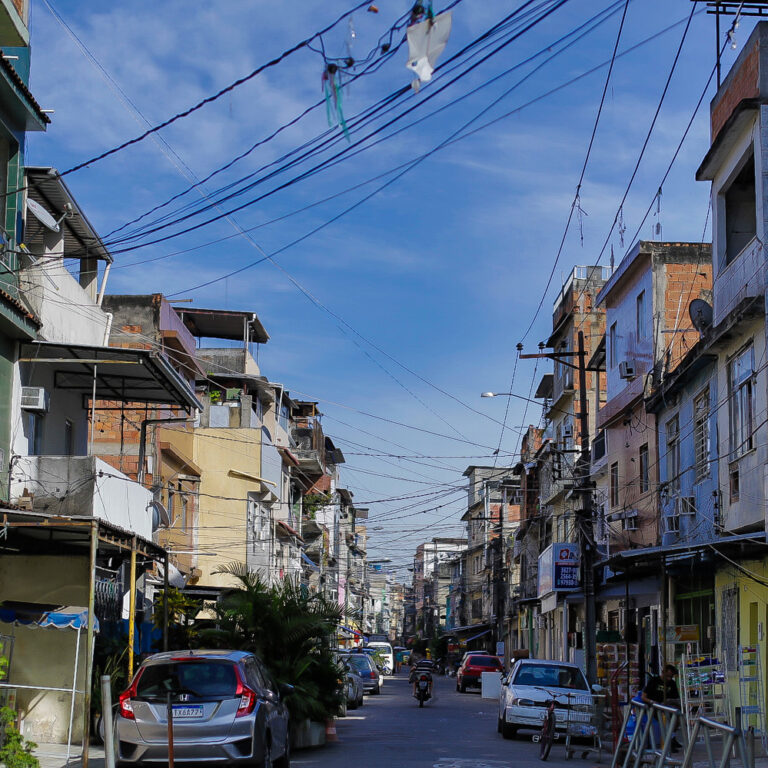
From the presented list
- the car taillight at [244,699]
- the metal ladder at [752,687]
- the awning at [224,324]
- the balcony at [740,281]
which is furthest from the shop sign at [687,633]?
the awning at [224,324]

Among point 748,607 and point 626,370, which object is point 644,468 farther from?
point 748,607

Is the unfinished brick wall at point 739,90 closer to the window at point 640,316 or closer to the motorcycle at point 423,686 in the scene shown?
the window at point 640,316

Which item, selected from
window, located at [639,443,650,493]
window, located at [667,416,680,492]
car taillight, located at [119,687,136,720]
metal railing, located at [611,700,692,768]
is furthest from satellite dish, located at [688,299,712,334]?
car taillight, located at [119,687,136,720]

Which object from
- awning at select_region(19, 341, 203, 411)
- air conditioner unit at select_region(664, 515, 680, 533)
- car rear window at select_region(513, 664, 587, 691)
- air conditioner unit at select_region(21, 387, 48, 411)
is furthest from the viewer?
air conditioner unit at select_region(664, 515, 680, 533)

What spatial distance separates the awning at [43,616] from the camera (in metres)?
16.5

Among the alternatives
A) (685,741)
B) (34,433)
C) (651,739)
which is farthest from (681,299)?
(685,741)

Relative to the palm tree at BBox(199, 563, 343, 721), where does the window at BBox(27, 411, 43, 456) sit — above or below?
above

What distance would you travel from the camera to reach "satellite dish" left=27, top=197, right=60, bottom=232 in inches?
771

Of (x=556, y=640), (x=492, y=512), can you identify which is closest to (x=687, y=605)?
(x=556, y=640)

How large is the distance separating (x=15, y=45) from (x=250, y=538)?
25.9 metres

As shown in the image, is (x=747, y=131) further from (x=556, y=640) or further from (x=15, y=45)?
(x=556, y=640)

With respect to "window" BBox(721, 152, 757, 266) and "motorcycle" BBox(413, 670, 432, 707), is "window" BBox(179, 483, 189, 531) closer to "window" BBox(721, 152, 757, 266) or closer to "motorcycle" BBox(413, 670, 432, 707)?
"motorcycle" BBox(413, 670, 432, 707)

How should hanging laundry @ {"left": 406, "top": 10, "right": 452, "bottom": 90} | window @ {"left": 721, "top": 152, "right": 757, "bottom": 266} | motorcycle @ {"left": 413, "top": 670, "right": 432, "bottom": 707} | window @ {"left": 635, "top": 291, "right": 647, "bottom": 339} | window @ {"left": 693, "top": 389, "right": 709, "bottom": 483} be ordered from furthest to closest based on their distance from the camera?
motorcycle @ {"left": 413, "top": 670, "right": 432, "bottom": 707}
window @ {"left": 635, "top": 291, "right": 647, "bottom": 339}
window @ {"left": 693, "top": 389, "right": 709, "bottom": 483}
window @ {"left": 721, "top": 152, "right": 757, "bottom": 266}
hanging laundry @ {"left": 406, "top": 10, "right": 452, "bottom": 90}

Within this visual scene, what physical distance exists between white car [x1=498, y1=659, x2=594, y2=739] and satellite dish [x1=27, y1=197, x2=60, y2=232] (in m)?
12.2
